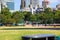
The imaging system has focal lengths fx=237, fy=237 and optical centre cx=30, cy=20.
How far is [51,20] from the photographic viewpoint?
74.9m

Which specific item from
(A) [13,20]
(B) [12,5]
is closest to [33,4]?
(B) [12,5]

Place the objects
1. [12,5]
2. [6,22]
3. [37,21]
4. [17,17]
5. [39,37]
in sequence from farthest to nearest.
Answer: [12,5] → [37,21] → [17,17] → [6,22] → [39,37]

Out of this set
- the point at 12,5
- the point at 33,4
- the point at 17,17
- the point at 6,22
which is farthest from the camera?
the point at 33,4

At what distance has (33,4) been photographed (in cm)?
17038

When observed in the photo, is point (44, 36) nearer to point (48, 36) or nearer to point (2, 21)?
point (48, 36)

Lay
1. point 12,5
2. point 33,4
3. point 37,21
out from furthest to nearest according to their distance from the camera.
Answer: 1. point 33,4
2. point 12,5
3. point 37,21

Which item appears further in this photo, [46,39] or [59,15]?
[59,15]

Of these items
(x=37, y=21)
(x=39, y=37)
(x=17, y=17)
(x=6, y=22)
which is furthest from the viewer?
(x=37, y=21)

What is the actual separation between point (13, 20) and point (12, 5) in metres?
73.8

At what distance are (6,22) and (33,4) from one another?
353ft

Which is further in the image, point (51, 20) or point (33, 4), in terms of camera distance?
point (33, 4)

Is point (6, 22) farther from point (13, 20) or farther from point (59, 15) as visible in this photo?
point (59, 15)

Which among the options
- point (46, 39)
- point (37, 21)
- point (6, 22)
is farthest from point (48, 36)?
point (37, 21)

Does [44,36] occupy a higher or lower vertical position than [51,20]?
higher
